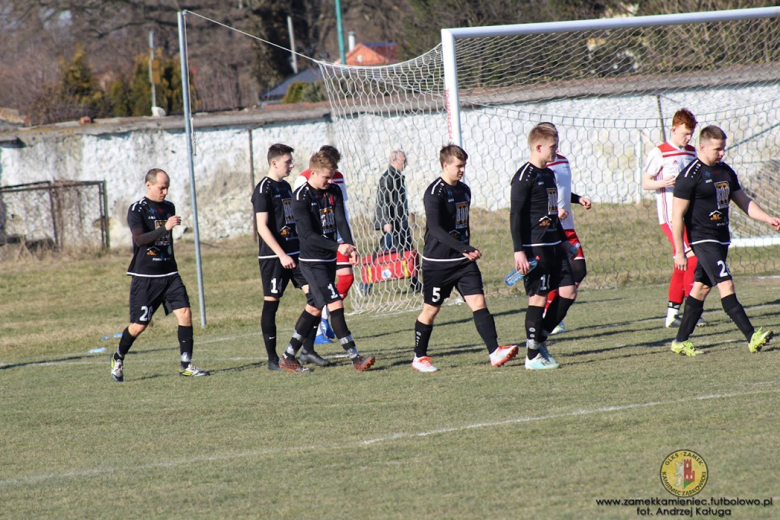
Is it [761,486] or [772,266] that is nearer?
[761,486]

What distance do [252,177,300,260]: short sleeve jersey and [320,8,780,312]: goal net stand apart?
3.54m

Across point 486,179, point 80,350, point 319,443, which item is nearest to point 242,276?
point 486,179

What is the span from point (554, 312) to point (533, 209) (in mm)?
856

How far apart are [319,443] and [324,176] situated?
2.67 m

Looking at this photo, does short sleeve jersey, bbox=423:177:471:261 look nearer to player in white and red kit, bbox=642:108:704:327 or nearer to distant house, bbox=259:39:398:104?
player in white and red kit, bbox=642:108:704:327

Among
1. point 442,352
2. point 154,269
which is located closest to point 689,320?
point 442,352

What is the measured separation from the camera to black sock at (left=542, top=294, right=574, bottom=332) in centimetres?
717

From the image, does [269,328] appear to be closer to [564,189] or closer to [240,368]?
[240,368]

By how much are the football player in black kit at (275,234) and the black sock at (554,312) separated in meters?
2.04

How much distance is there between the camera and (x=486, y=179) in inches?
688

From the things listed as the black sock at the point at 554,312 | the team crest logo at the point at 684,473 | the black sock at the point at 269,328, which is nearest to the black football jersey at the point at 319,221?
the black sock at the point at 269,328

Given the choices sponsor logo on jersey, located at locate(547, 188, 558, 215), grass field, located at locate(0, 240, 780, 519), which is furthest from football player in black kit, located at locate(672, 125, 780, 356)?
sponsor logo on jersey, located at locate(547, 188, 558, 215)

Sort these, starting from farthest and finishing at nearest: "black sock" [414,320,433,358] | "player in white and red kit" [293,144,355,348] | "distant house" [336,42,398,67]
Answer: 1. "distant house" [336,42,398,67]
2. "player in white and red kit" [293,144,355,348]
3. "black sock" [414,320,433,358]

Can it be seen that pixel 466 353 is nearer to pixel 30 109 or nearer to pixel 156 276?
pixel 156 276
